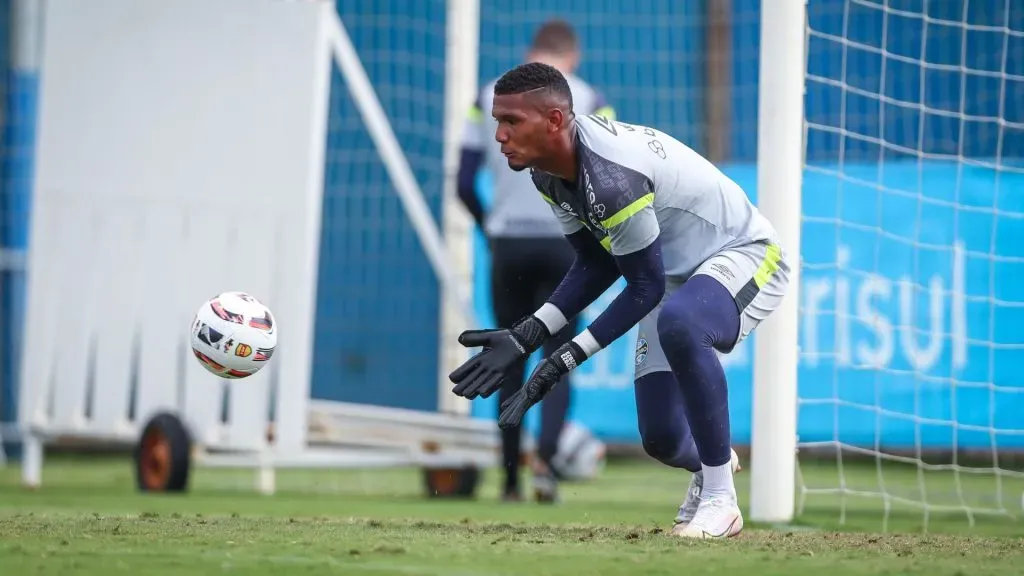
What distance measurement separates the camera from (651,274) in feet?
16.2

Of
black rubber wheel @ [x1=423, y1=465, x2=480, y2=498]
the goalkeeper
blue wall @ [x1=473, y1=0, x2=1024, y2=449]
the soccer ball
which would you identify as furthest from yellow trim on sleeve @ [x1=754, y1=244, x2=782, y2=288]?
blue wall @ [x1=473, y1=0, x2=1024, y2=449]

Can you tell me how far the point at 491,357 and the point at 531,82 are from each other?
900mm

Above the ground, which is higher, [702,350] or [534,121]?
[534,121]

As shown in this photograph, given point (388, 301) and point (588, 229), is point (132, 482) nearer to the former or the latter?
point (388, 301)

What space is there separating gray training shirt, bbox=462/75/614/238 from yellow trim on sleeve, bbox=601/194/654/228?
3.09m

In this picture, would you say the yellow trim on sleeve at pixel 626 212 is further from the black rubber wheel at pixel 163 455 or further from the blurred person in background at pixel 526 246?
the black rubber wheel at pixel 163 455

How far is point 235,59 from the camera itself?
27.6 ft

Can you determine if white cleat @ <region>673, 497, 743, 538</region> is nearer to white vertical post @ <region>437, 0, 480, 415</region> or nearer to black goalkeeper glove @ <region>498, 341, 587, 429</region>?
black goalkeeper glove @ <region>498, 341, 587, 429</region>

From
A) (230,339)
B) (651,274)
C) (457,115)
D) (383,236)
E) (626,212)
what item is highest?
(457,115)

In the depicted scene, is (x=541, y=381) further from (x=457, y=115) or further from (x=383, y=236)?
(x=383, y=236)

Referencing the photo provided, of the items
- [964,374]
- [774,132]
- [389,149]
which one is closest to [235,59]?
[389,149]

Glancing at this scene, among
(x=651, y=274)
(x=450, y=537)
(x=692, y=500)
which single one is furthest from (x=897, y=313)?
(x=450, y=537)

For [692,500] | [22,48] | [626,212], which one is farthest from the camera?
[22,48]

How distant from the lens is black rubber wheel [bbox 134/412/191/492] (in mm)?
7953
